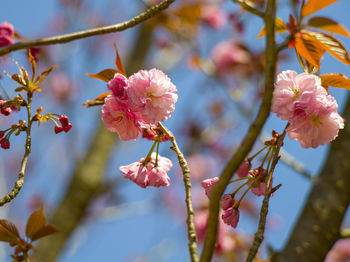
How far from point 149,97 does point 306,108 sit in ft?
1.07

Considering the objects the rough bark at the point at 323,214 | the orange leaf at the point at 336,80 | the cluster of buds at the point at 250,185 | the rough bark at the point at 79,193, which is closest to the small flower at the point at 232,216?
the cluster of buds at the point at 250,185

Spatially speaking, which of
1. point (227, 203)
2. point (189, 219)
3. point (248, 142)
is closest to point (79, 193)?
point (227, 203)

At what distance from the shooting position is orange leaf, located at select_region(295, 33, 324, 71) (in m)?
0.84

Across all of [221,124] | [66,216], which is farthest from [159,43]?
[66,216]

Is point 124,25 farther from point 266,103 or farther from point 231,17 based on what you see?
point 231,17

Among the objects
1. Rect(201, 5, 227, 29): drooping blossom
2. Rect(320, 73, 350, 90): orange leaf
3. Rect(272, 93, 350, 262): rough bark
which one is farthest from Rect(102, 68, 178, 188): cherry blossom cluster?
Rect(201, 5, 227, 29): drooping blossom

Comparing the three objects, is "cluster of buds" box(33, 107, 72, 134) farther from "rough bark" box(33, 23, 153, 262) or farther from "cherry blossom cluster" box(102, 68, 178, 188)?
"rough bark" box(33, 23, 153, 262)

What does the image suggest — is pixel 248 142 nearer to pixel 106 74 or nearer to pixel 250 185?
pixel 250 185

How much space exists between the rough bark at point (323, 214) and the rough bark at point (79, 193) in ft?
6.39

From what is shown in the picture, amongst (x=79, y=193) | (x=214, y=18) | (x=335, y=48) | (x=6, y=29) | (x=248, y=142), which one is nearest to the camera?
(x=248, y=142)

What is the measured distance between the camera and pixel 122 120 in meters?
0.88

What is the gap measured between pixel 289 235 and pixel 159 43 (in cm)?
245

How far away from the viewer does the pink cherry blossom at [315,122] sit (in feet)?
2.61

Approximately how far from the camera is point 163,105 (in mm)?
840
